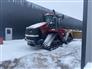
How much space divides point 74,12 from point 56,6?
154 mm

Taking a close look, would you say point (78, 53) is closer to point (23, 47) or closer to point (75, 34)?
point (75, 34)

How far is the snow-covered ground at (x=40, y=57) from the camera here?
2.37m

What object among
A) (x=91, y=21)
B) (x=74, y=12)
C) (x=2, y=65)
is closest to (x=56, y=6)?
(x=74, y=12)

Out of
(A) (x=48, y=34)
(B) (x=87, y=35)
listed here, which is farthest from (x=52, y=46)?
(B) (x=87, y=35)

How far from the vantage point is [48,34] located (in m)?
2.39

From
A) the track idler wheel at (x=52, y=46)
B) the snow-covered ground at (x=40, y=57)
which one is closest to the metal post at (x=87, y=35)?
the snow-covered ground at (x=40, y=57)

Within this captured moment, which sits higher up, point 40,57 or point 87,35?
point 87,35

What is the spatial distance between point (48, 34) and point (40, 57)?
0.20 meters

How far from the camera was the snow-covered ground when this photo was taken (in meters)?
2.37

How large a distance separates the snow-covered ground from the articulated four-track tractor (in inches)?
1.7

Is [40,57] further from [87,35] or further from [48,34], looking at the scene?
[87,35]

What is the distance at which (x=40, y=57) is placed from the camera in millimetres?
2391

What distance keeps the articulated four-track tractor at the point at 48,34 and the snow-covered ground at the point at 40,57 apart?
1.7 inches

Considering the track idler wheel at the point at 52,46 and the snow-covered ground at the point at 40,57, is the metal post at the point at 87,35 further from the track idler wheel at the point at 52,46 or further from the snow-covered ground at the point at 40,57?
the track idler wheel at the point at 52,46
